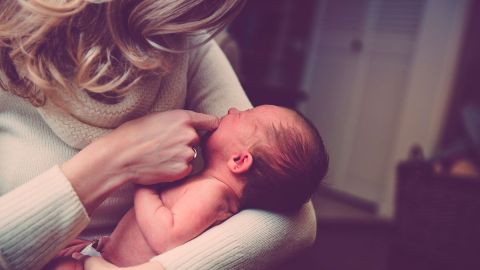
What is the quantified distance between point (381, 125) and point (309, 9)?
1267mm

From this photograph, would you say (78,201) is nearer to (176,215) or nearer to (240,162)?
(176,215)

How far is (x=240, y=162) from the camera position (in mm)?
840

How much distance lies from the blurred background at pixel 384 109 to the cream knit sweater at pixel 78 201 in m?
0.64

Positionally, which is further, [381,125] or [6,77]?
[381,125]

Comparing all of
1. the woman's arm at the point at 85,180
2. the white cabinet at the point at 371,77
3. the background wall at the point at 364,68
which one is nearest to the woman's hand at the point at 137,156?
the woman's arm at the point at 85,180

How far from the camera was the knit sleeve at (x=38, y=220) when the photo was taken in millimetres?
619

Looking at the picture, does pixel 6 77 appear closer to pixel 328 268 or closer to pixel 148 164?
pixel 148 164

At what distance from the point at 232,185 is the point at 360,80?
111 inches

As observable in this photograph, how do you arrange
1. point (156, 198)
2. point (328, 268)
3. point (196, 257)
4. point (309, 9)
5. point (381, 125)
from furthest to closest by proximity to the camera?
point (309, 9) < point (381, 125) < point (328, 268) < point (156, 198) < point (196, 257)

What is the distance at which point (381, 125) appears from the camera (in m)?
3.33

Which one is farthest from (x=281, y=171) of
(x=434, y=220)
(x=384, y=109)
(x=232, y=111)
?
(x=384, y=109)

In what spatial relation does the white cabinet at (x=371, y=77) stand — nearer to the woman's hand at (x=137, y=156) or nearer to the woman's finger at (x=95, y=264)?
the woman's hand at (x=137, y=156)

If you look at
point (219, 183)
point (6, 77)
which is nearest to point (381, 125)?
point (219, 183)

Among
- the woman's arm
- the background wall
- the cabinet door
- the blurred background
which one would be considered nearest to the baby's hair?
the woman's arm
